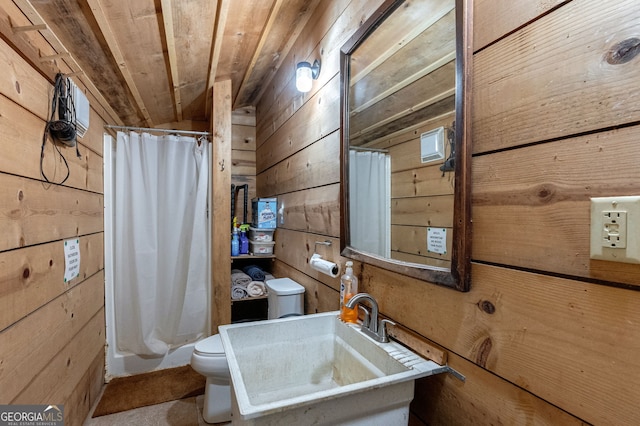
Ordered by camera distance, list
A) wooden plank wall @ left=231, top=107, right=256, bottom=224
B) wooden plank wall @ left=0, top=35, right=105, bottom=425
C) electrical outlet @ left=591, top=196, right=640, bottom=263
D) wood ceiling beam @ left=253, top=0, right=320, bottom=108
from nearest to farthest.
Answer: electrical outlet @ left=591, top=196, right=640, bottom=263 → wooden plank wall @ left=0, top=35, right=105, bottom=425 → wood ceiling beam @ left=253, top=0, right=320, bottom=108 → wooden plank wall @ left=231, top=107, right=256, bottom=224

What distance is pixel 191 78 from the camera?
2.28 metres

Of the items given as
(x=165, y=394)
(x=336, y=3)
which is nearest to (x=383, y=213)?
(x=336, y=3)

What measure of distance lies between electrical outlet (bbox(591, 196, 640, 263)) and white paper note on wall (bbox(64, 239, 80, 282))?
2109 mm

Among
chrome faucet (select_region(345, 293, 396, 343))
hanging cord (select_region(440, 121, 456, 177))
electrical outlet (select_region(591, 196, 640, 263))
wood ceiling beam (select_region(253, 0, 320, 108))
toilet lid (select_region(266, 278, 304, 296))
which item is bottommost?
toilet lid (select_region(266, 278, 304, 296))

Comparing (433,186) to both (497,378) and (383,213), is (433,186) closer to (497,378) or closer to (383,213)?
(383,213)

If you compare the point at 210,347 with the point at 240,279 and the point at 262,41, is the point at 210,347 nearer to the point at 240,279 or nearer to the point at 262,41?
the point at 240,279

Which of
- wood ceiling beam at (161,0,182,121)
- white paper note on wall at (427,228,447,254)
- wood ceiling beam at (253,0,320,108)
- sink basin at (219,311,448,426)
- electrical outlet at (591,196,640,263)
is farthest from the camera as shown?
wood ceiling beam at (253,0,320,108)

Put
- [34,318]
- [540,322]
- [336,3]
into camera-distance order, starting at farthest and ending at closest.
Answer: [336,3]
[34,318]
[540,322]

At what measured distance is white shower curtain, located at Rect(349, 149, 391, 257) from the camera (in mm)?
1291

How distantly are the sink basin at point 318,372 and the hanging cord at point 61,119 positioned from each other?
3.89 ft

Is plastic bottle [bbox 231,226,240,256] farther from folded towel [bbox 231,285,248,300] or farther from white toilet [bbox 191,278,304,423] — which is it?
white toilet [bbox 191,278,304,423]

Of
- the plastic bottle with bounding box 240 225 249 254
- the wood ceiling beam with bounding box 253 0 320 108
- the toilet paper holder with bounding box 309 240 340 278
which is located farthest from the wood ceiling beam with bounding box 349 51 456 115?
the plastic bottle with bounding box 240 225 249 254

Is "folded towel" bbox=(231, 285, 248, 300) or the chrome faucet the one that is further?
"folded towel" bbox=(231, 285, 248, 300)

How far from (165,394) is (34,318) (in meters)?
1.29
